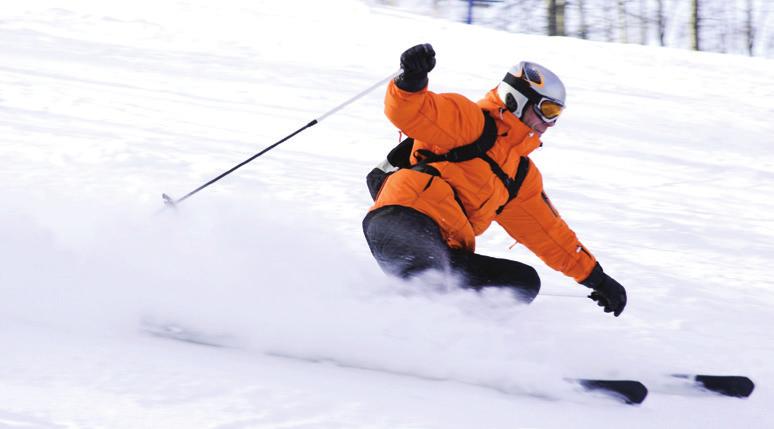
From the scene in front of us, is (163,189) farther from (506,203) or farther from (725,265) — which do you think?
(725,265)

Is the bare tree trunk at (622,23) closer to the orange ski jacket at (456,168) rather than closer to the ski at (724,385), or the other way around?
the orange ski jacket at (456,168)

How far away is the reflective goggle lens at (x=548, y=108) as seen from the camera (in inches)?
144

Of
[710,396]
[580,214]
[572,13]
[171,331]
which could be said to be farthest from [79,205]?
[572,13]

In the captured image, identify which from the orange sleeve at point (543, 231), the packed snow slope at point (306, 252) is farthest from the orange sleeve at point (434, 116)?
the packed snow slope at point (306, 252)

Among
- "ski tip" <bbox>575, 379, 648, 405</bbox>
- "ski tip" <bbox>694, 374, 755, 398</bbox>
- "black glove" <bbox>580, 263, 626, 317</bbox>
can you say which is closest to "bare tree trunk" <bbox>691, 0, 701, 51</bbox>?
"black glove" <bbox>580, 263, 626, 317</bbox>

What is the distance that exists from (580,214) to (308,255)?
8.68 feet

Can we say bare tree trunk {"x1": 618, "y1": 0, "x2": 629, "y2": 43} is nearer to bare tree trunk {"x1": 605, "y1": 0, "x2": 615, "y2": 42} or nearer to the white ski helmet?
bare tree trunk {"x1": 605, "y1": 0, "x2": 615, "y2": 42}

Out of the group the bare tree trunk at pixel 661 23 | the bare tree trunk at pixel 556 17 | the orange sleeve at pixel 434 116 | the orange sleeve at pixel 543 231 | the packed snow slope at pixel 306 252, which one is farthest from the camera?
the bare tree trunk at pixel 661 23

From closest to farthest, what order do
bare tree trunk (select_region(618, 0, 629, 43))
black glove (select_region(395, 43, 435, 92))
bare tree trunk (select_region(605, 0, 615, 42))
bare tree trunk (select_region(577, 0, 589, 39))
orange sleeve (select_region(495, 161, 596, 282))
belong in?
black glove (select_region(395, 43, 435, 92)), orange sleeve (select_region(495, 161, 596, 282)), bare tree trunk (select_region(577, 0, 589, 39)), bare tree trunk (select_region(618, 0, 629, 43)), bare tree trunk (select_region(605, 0, 615, 42))

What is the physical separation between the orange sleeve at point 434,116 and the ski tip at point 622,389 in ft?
3.35

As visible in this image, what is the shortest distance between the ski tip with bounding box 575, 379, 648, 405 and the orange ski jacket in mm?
776

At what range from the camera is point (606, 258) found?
18.0 ft

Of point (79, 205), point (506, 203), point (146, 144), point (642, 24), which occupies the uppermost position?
point (506, 203)

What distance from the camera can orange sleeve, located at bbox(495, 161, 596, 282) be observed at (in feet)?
12.9
